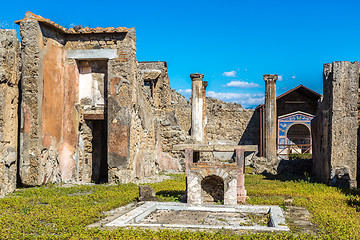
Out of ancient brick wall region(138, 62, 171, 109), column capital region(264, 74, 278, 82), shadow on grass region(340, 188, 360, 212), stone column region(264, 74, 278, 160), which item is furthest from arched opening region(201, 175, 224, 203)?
ancient brick wall region(138, 62, 171, 109)

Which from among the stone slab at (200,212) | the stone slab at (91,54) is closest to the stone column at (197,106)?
the stone slab at (91,54)

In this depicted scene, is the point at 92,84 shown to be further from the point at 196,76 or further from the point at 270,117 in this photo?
the point at 270,117

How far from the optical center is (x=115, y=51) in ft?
33.7

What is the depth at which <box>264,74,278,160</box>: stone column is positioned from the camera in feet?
58.9

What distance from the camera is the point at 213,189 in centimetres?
736

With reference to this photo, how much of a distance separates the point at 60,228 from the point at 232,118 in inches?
778

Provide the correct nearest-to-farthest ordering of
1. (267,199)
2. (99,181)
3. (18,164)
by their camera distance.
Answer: (267,199), (18,164), (99,181)

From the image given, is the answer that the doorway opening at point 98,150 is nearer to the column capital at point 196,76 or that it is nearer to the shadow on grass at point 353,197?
the shadow on grass at point 353,197

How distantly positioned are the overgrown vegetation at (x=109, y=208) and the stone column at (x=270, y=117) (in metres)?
8.11

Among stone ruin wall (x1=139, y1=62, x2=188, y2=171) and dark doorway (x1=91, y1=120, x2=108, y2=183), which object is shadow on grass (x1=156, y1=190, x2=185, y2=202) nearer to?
dark doorway (x1=91, y1=120, x2=108, y2=183)

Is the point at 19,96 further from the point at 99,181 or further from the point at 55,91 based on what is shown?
the point at 99,181

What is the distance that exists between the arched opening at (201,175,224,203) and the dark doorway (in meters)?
4.75

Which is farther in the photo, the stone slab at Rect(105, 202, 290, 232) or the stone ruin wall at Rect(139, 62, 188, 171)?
the stone ruin wall at Rect(139, 62, 188, 171)

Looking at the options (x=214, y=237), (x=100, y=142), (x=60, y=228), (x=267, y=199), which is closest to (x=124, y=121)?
(x=100, y=142)
